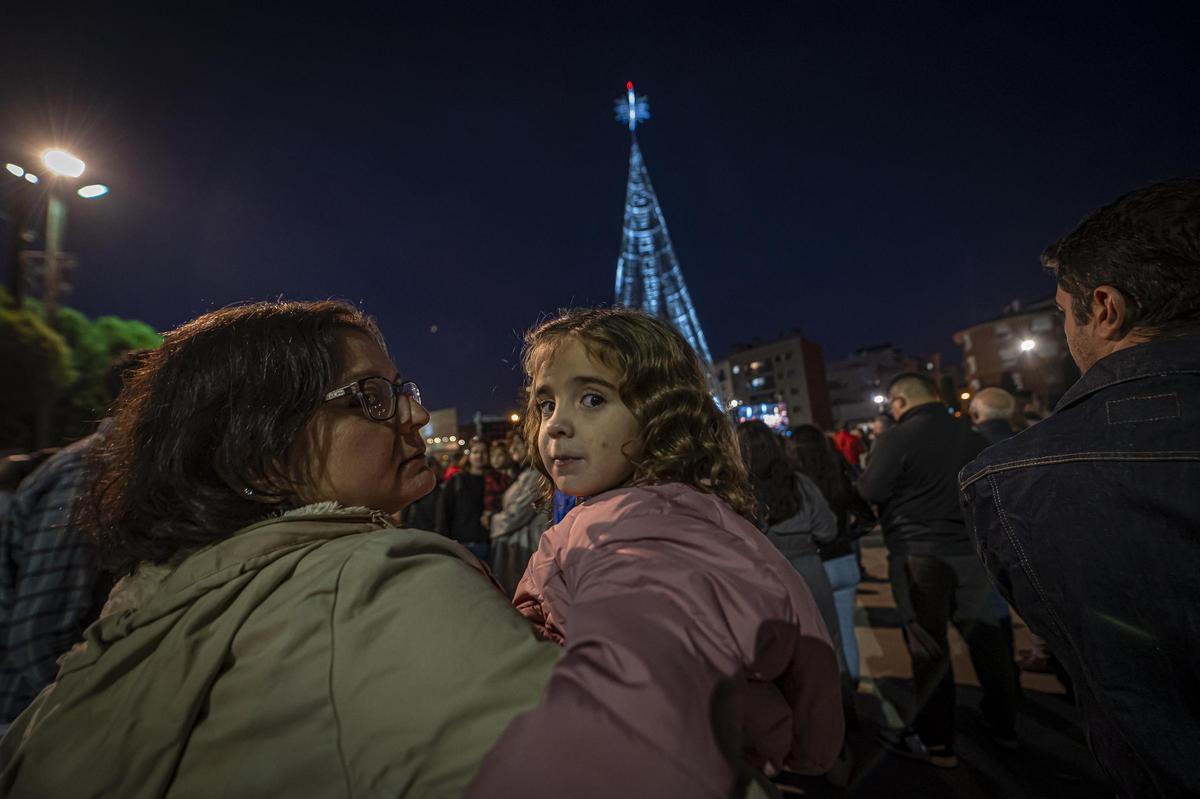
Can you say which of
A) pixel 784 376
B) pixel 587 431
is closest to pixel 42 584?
pixel 587 431

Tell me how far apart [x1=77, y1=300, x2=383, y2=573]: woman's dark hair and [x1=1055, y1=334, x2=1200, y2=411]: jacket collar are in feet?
6.66

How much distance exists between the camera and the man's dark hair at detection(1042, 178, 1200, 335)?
1444mm

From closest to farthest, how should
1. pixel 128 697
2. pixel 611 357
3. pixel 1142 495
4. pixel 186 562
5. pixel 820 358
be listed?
pixel 128 697, pixel 186 562, pixel 1142 495, pixel 611 357, pixel 820 358

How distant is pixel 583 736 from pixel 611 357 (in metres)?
1.10

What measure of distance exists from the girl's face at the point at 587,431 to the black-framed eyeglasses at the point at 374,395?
0.45m

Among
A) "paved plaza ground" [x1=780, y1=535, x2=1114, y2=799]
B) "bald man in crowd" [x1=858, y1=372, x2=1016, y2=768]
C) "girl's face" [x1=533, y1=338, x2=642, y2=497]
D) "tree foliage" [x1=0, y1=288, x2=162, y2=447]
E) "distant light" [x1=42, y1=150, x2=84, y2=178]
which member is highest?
"distant light" [x1=42, y1=150, x2=84, y2=178]

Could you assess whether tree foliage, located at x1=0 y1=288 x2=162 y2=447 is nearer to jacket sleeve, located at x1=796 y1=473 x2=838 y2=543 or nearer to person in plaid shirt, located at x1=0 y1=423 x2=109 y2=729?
person in plaid shirt, located at x1=0 y1=423 x2=109 y2=729

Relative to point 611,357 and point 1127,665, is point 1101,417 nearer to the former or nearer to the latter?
point 1127,665

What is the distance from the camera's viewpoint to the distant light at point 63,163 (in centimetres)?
696

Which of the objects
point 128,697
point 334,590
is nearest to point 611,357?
point 334,590

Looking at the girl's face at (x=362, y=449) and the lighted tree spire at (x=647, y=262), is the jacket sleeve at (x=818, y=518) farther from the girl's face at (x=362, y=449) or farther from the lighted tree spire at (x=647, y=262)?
the lighted tree spire at (x=647, y=262)

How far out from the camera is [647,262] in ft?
118

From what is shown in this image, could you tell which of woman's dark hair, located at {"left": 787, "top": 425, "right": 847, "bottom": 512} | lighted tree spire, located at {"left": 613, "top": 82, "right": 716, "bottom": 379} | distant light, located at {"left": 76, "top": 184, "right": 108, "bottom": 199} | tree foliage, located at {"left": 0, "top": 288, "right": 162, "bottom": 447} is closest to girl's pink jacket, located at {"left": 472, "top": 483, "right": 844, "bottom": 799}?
woman's dark hair, located at {"left": 787, "top": 425, "right": 847, "bottom": 512}

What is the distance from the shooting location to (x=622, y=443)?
1.53 meters
